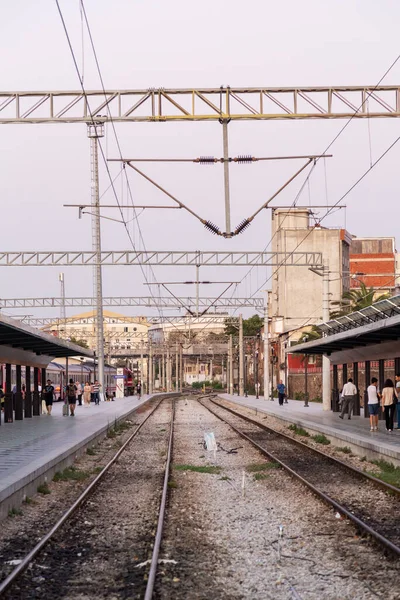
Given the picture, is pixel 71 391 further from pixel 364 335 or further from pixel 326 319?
pixel 364 335

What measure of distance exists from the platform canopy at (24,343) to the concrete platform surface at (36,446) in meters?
2.66

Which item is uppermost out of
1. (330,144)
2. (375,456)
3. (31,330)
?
(330,144)

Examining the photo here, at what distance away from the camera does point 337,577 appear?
30.7 feet

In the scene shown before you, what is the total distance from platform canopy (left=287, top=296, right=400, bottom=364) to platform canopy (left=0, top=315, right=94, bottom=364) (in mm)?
9779

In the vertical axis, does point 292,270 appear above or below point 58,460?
above

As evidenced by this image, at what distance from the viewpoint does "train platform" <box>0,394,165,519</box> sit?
571 inches

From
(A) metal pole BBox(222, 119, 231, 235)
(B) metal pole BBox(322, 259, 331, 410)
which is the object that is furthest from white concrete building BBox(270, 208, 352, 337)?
(A) metal pole BBox(222, 119, 231, 235)

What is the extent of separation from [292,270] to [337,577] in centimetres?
8917

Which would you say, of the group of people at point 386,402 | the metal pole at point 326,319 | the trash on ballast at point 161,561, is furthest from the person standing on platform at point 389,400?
the trash on ballast at point 161,561

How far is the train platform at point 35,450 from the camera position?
14.5 metres

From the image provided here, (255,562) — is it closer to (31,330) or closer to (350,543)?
(350,543)

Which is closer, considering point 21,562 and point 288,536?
point 21,562

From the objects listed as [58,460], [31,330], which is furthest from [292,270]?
[58,460]

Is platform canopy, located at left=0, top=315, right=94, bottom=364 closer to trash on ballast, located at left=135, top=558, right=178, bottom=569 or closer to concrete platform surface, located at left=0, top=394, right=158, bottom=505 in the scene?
concrete platform surface, located at left=0, top=394, right=158, bottom=505
